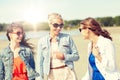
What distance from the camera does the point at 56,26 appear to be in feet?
9.43

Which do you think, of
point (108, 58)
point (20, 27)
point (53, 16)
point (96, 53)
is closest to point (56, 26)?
point (53, 16)

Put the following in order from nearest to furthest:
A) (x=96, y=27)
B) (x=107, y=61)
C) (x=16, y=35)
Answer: (x=107, y=61) < (x=96, y=27) < (x=16, y=35)

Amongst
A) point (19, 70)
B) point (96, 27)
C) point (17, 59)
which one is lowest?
point (19, 70)

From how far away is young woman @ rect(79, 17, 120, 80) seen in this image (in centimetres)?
267

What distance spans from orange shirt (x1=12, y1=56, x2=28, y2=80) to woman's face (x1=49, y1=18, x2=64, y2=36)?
444 mm

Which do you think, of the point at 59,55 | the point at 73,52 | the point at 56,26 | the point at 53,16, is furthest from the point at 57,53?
the point at 53,16

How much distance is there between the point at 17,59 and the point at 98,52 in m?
0.82

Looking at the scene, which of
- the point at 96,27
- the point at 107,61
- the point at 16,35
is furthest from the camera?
the point at 16,35

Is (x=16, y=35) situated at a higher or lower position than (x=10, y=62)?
higher

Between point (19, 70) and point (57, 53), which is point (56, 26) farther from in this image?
point (19, 70)

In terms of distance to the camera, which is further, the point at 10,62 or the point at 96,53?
the point at 10,62

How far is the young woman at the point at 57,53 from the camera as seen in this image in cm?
287

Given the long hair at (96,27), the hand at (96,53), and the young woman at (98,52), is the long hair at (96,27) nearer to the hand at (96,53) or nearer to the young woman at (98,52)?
the young woman at (98,52)

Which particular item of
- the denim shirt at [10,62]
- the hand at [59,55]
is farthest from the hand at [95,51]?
the denim shirt at [10,62]
